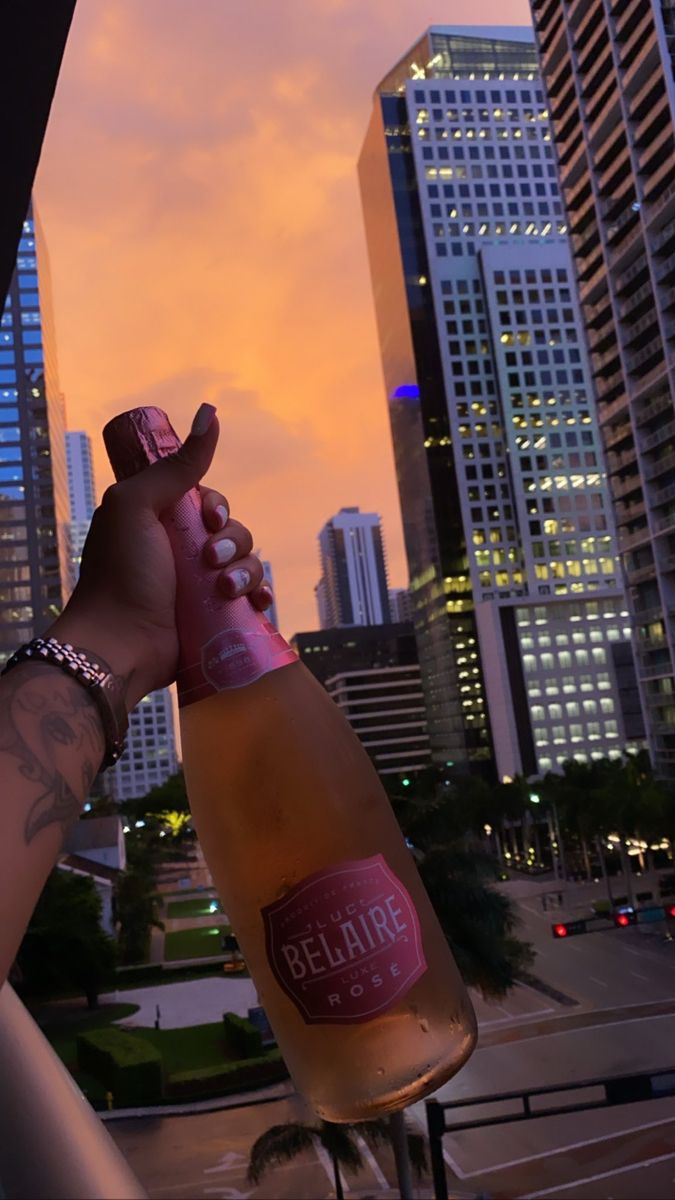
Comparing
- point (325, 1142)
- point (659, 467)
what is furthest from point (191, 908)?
point (325, 1142)

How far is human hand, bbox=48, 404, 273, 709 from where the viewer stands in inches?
46.2

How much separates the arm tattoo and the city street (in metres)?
10.2

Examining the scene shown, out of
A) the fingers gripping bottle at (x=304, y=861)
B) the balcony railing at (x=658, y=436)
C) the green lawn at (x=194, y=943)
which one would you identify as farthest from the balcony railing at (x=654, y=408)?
the fingers gripping bottle at (x=304, y=861)

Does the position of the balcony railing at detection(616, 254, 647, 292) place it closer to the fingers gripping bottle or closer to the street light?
the street light

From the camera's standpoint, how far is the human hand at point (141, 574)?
117 centimetres

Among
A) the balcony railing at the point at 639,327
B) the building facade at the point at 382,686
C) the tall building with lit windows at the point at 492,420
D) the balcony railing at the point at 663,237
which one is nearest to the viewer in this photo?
the balcony railing at the point at 663,237

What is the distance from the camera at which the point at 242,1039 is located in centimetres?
1691


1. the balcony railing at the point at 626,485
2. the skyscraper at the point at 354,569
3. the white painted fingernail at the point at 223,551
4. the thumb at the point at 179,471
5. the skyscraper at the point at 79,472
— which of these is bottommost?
the white painted fingernail at the point at 223,551

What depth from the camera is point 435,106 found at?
68500mm

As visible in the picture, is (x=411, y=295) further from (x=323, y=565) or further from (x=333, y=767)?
(x=323, y=565)

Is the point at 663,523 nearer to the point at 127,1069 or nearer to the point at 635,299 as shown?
the point at 635,299

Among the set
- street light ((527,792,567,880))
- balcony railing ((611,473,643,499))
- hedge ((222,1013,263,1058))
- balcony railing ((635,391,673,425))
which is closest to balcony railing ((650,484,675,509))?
balcony railing ((611,473,643,499))

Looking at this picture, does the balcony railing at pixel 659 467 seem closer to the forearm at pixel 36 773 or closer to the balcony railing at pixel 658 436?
the balcony railing at pixel 658 436

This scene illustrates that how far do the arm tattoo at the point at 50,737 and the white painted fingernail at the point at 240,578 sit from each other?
0.38 meters
